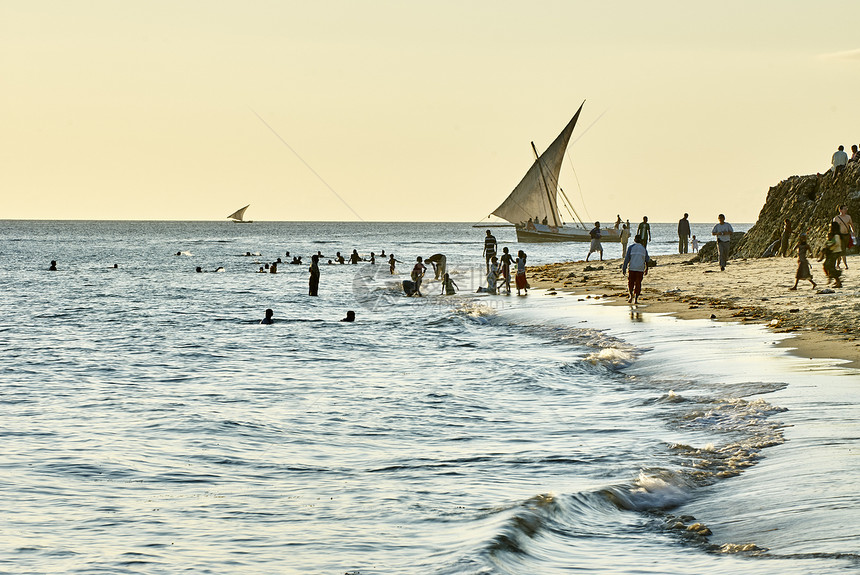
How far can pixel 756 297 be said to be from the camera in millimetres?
22719

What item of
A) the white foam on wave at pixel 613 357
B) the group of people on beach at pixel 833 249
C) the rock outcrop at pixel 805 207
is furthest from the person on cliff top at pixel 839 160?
the white foam on wave at pixel 613 357

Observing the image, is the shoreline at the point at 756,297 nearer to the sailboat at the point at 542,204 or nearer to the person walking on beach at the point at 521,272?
the person walking on beach at the point at 521,272

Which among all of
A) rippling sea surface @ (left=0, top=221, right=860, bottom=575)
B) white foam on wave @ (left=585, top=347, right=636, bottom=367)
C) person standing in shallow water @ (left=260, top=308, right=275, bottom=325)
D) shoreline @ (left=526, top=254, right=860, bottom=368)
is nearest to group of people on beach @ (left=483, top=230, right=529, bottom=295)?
shoreline @ (left=526, top=254, right=860, bottom=368)

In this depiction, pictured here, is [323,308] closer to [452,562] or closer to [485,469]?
[485,469]

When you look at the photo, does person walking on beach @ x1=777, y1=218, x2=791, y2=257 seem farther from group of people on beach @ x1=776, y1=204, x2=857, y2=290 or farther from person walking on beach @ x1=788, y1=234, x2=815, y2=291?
person walking on beach @ x1=788, y1=234, x2=815, y2=291

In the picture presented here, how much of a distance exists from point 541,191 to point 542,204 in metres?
1.87

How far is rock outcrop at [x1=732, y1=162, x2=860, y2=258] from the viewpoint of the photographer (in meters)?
32.1

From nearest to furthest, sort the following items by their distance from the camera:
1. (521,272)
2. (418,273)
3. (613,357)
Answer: (613,357) → (521,272) → (418,273)

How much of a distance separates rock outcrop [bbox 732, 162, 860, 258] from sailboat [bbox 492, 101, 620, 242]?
35.1m

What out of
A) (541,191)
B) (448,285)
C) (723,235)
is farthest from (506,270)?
(541,191)

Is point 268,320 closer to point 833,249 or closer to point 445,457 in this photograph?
point 833,249

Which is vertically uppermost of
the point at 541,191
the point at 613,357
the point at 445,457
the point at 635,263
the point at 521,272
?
the point at 541,191

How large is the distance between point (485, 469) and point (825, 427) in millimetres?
3586

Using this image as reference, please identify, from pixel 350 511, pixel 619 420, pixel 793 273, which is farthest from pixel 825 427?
pixel 793 273
